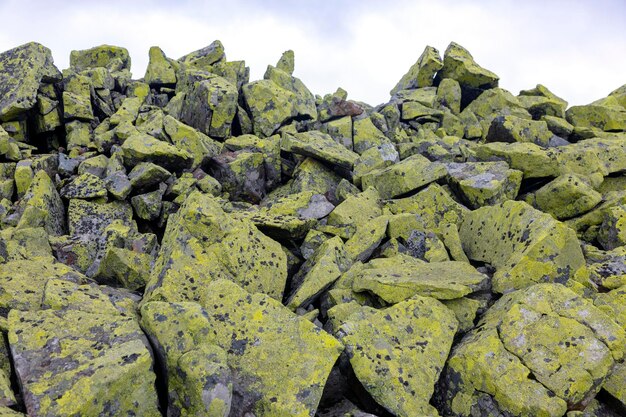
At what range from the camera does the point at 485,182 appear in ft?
41.4

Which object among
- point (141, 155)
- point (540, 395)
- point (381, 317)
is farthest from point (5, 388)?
point (141, 155)

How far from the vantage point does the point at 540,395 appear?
6.28 m

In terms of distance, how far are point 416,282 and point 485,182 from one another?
5.92m

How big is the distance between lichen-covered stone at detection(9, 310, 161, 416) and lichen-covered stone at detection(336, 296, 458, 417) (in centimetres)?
303

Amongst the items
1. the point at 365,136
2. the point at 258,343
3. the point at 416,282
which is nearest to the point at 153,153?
the point at 365,136

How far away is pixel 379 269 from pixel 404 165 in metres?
5.11

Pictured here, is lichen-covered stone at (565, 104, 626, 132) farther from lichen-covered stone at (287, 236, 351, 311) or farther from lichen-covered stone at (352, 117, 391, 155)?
lichen-covered stone at (287, 236, 351, 311)

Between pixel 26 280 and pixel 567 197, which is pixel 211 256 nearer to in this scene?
pixel 26 280

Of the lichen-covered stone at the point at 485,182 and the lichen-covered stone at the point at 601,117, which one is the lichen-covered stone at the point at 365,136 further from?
the lichen-covered stone at the point at 601,117

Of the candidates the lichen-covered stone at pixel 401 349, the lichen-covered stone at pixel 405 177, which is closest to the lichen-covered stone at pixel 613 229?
the lichen-covered stone at pixel 405 177

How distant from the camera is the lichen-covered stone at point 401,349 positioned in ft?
20.9

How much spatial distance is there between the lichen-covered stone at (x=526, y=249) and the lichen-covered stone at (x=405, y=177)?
2511mm

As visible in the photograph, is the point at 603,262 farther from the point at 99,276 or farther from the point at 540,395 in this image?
the point at 99,276

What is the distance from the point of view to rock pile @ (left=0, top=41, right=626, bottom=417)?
5.81 meters
